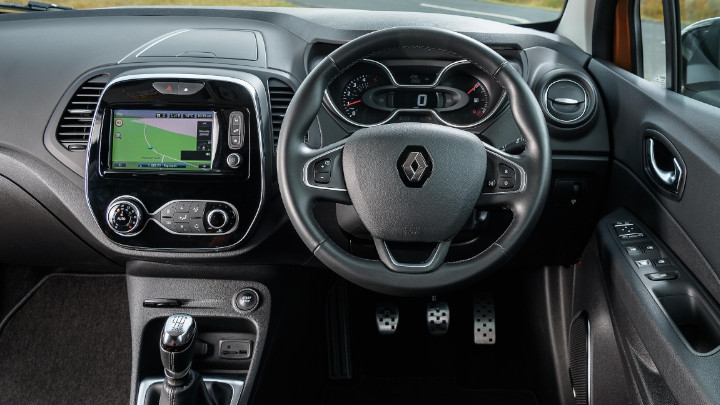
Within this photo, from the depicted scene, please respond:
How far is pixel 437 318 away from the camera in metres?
2.20

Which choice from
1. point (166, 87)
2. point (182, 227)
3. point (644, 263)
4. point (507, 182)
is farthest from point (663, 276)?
point (166, 87)

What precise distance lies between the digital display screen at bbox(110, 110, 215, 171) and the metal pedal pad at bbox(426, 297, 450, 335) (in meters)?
0.95

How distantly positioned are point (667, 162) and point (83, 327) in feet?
6.34

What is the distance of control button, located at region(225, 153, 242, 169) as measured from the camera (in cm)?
159

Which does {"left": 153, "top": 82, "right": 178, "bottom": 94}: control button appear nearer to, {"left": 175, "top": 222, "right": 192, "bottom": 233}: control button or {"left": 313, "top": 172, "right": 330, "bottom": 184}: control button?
{"left": 175, "top": 222, "right": 192, "bottom": 233}: control button

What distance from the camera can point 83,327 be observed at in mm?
2379

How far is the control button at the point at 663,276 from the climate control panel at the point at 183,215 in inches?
36.7

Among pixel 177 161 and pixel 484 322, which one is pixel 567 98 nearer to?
pixel 484 322

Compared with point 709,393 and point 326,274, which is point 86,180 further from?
point 709,393

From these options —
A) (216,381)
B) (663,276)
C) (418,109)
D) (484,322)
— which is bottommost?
(484,322)

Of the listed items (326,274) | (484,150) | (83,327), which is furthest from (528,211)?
(83,327)

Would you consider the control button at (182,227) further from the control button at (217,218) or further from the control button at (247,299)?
the control button at (247,299)

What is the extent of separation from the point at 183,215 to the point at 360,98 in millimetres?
508

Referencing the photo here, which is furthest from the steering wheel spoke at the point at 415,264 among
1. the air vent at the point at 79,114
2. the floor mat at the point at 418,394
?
the floor mat at the point at 418,394
